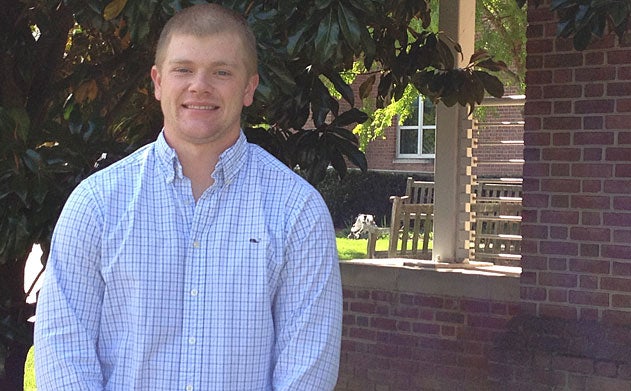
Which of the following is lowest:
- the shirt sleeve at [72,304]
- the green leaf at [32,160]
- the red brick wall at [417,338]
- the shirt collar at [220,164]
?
the red brick wall at [417,338]

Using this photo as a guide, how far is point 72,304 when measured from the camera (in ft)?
7.86

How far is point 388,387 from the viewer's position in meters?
6.34

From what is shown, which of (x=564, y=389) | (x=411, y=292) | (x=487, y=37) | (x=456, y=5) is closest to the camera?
(x=564, y=389)

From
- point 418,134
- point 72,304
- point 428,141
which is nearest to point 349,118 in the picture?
point 72,304

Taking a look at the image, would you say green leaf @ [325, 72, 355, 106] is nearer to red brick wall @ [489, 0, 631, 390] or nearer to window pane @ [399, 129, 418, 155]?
red brick wall @ [489, 0, 631, 390]

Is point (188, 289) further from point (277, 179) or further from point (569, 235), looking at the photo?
point (569, 235)

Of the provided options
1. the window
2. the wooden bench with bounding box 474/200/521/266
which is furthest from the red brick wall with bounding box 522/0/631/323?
the window

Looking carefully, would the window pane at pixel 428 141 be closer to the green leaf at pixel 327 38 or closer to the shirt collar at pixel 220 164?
the green leaf at pixel 327 38

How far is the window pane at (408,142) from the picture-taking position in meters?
22.4

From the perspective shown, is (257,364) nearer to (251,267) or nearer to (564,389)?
(251,267)

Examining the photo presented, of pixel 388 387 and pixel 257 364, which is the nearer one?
pixel 257 364

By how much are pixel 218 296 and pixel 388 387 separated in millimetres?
4128

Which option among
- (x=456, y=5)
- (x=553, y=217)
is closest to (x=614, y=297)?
(x=553, y=217)

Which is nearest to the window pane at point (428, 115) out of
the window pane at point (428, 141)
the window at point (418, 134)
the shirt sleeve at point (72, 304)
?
the window at point (418, 134)
